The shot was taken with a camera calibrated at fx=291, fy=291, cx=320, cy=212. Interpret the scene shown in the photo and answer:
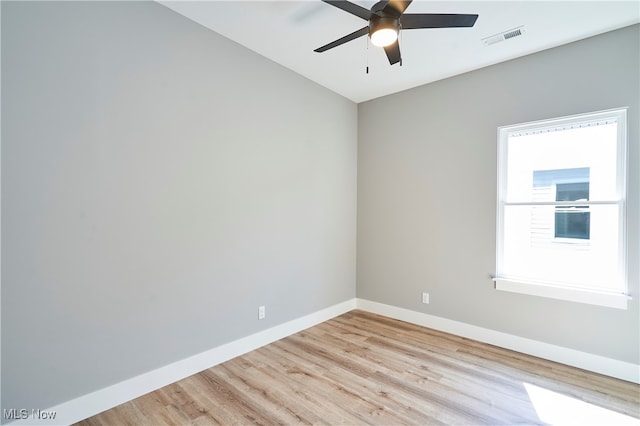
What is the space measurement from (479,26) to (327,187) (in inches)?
88.8

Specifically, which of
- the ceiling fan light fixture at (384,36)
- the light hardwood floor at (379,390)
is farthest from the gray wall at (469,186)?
the ceiling fan light fixture at (384,36)

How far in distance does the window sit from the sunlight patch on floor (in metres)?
0.89

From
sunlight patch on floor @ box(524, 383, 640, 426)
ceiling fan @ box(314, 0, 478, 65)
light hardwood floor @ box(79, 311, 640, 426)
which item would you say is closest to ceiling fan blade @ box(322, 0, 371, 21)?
ceiling fan @ box(314, 0, 478, 65)

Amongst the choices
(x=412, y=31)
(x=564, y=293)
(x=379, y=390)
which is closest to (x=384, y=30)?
(x=412, y=31)

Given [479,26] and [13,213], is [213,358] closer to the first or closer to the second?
[13,213]

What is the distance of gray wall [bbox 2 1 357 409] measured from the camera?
1748 millimetres

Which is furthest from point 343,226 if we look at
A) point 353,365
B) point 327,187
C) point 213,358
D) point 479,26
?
point 479,26

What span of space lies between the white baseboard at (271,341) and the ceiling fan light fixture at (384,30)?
111 inches

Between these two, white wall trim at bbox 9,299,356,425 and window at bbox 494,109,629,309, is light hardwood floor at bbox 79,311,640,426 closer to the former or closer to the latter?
white wall trim at bbox 9,299,356,425

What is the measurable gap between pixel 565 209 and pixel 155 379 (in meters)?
3.90

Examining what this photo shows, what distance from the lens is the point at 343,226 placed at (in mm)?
4129

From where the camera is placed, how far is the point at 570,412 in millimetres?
2059

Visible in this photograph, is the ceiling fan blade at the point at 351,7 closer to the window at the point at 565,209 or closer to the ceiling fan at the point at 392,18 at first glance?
the ceiling fan at the point at 392,18

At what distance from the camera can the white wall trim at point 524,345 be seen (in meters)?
2.48
